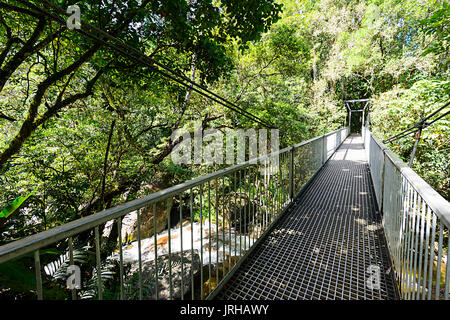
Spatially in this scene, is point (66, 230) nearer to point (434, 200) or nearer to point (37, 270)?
point (37, 270)

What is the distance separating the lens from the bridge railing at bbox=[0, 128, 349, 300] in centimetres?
95

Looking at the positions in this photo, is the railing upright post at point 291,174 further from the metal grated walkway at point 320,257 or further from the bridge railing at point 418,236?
the bridge railing at point 418,236

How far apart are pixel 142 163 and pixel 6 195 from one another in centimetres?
277

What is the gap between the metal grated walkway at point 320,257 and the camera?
197 centimetres

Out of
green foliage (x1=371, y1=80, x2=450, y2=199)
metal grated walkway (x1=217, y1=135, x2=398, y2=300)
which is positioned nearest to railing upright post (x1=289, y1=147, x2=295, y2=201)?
metal grated walkway (x1=217, y1=135, x2=398, y2=300)

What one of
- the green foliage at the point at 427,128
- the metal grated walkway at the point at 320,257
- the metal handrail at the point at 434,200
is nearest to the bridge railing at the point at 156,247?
the metal grated walkway at the point at 320,257

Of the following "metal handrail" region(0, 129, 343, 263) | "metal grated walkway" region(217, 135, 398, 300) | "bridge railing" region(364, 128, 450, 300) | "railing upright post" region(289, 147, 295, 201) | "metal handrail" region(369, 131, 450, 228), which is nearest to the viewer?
"metal handrail" region(0, 129, 343, 263)

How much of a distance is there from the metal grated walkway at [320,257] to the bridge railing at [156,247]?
19 centimetres

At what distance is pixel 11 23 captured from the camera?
10.3 feet

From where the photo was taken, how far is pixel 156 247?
1.29 metres

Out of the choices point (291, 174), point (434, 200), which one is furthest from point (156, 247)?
point (291, 174)

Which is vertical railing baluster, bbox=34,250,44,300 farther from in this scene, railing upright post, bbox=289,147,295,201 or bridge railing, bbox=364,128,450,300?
railing upright post, bbox=289,147,295,201

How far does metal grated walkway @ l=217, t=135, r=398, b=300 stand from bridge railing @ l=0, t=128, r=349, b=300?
188 millimetres
